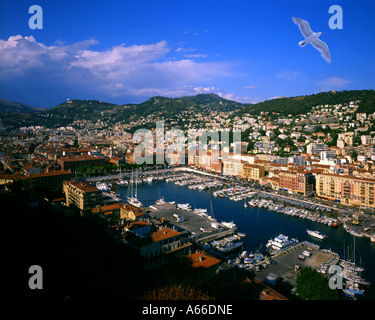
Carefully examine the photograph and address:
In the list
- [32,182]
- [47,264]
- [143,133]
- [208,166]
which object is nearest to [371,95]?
[208,166]

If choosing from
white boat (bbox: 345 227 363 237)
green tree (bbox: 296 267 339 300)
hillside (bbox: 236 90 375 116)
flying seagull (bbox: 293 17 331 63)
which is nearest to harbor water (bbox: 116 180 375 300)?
white boat (bbox: 345 227 363 237)

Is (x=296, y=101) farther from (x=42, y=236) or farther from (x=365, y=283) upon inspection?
(x=42, y=236)

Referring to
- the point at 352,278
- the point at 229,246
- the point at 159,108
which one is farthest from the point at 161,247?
the point at 159,108

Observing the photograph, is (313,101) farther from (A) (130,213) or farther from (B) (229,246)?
(A) (130,213)
